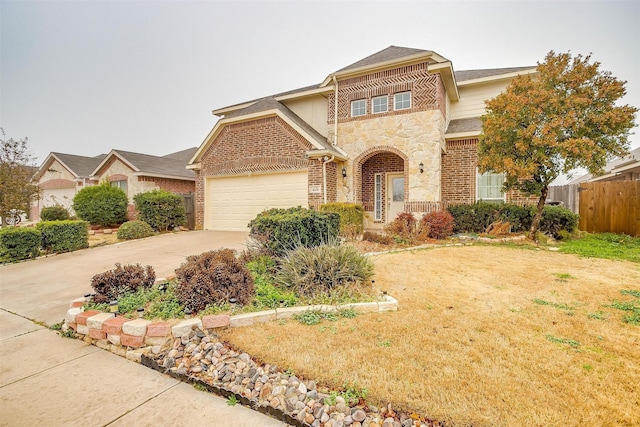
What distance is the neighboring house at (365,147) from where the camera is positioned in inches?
417

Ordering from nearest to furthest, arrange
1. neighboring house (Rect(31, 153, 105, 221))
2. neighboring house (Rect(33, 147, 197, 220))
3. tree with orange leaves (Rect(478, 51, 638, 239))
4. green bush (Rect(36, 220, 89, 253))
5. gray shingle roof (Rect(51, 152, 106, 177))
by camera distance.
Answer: tree with orange leaves (Rect(478, 51, 638, 239)) → green bush (Rect(36, 220, 89, 253)) → neighboring house (Rect(33, 147, 197, 220)) → neighboring house (Rect(31, 153, 105, 221)) → gray shingle roof (Rect(51, 152, 106, 177))

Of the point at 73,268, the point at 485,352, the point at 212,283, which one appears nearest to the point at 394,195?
the point at 212,283

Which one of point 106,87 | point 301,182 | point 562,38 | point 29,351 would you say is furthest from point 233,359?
point 106,87

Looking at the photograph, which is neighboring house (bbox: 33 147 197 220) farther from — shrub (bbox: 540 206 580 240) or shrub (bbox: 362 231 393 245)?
shrub (bbox: 540 206 580 240)

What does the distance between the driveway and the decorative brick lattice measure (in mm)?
6984

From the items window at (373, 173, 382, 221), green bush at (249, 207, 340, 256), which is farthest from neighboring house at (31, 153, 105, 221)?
green bush at (249, 207, 340, 256)

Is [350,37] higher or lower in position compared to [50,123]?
higher

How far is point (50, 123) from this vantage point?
17.6 meters

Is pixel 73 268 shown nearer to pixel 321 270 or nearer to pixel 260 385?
pixel 321 270

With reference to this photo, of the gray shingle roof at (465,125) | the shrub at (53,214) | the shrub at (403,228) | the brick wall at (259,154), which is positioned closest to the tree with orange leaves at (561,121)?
the gray shingle roof at (465,125)

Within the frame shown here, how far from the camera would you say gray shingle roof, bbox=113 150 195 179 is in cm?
1590

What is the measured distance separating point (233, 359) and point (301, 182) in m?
8.69

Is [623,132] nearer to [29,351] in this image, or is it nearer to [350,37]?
[350,37]

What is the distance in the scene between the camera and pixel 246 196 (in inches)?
Result: 474
